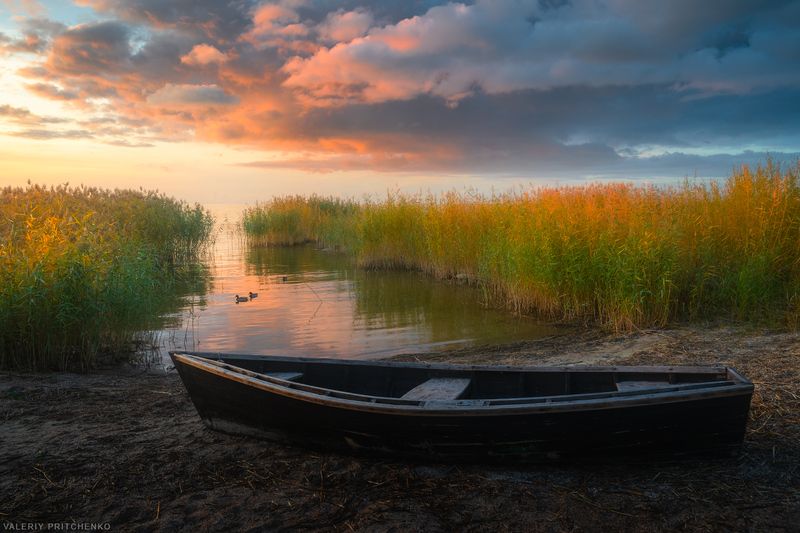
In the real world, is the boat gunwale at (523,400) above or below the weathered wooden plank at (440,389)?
above

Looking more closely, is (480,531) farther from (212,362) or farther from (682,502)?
(212,362)

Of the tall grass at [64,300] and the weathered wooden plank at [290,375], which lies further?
the tall grass at [64,300]

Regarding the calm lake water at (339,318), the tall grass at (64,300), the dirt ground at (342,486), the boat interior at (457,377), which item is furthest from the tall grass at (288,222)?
the dirt ground at (342,486)

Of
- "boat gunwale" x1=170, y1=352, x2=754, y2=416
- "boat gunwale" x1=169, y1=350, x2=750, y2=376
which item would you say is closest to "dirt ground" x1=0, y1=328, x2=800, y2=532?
"boat gunwale" x1=170, y1=352, x2=754, y2=416

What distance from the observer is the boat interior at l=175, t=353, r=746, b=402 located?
15.5ft

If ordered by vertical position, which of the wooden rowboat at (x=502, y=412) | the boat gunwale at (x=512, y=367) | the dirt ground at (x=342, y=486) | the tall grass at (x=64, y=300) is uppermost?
the tall grass at (x=64, y=300)

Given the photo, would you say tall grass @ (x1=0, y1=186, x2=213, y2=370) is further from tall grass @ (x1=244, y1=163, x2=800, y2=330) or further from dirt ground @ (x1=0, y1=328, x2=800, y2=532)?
tall grass @ (x1=244, y1=163, x2=800, y2=330)

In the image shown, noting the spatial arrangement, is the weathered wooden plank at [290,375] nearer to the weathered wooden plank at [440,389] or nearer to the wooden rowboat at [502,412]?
the wooden rowboat at [502,412]

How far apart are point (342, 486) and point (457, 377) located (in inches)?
63.3

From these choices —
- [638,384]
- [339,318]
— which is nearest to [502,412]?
[638,384]

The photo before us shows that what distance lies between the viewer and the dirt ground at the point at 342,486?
371cm

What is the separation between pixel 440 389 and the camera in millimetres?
5062

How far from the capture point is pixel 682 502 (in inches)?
150

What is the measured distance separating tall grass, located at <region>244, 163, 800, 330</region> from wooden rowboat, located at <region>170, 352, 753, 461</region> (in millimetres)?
4958
